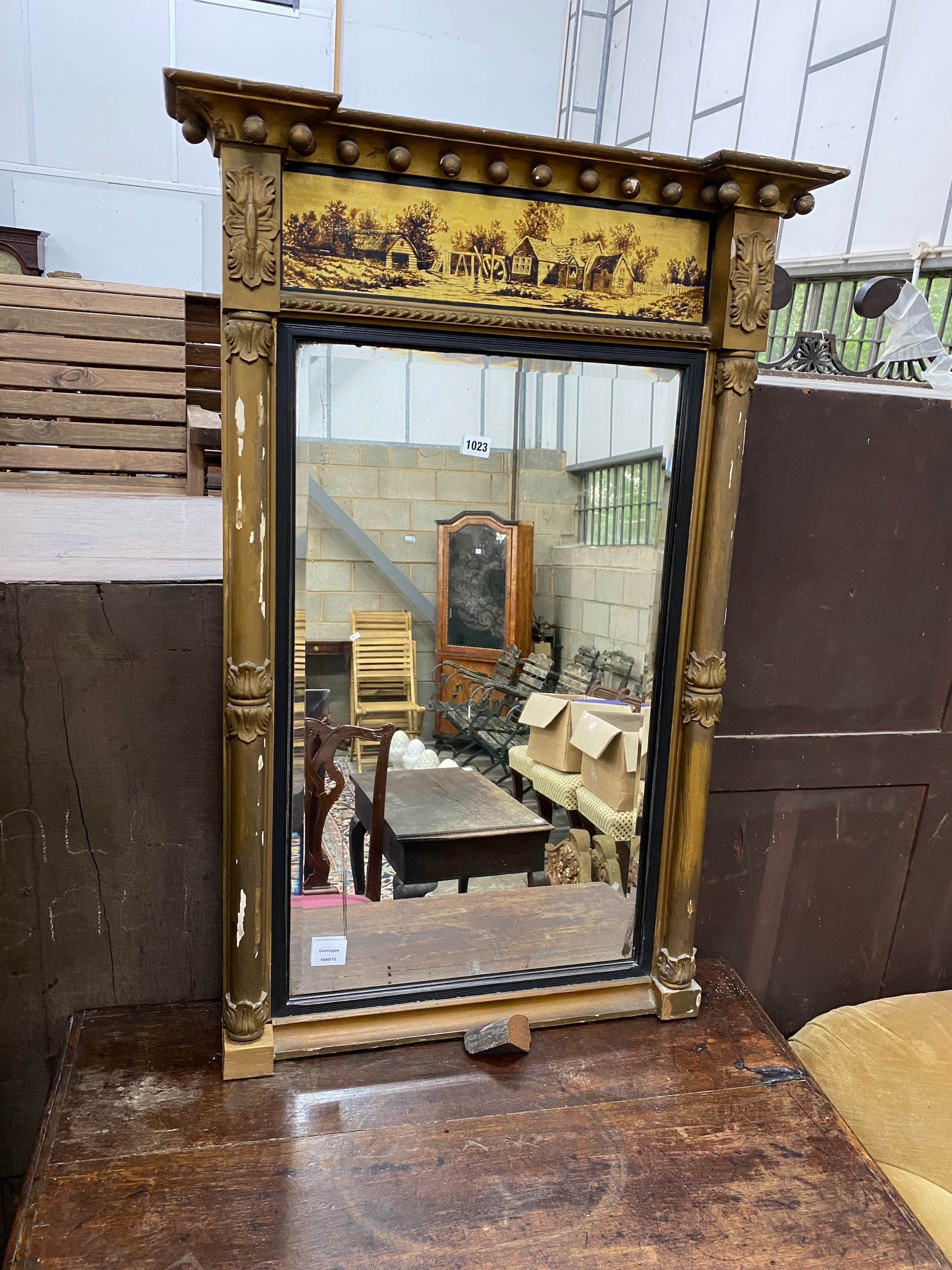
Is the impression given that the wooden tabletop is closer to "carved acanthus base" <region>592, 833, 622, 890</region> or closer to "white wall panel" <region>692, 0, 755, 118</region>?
"carved acanthus base" <region>592, 833, 622, 890</region>

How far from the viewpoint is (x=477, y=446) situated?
1115mm

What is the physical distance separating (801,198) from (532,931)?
1.15 metres

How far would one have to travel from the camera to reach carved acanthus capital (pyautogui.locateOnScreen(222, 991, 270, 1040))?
1086 millimetres

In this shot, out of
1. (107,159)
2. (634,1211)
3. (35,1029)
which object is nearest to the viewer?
(634,1211)

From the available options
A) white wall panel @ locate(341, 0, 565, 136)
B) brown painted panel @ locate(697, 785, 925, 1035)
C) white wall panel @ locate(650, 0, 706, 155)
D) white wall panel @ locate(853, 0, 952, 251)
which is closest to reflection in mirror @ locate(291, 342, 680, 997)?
brown painted panel @ locate(697, 785, 925, 1035)

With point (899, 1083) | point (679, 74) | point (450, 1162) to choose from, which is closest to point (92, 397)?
point (450, 1162)

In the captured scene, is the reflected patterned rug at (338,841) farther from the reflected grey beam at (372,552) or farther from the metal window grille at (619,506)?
the metal window grille at (619,506)

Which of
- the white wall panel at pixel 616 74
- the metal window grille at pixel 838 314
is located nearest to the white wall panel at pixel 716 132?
the white wall panel at pixel 616 74

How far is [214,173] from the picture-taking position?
5.71 meters

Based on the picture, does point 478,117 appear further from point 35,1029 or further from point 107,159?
point 35,1029

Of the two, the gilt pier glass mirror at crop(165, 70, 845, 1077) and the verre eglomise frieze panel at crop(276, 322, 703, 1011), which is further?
the verre eglomise frieze panel at crop(276, 322, 703, 1011)

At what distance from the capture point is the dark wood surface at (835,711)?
1.38 m

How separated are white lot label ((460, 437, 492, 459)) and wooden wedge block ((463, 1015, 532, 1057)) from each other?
2.70ft

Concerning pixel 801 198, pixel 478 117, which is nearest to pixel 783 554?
pixel 801 198
